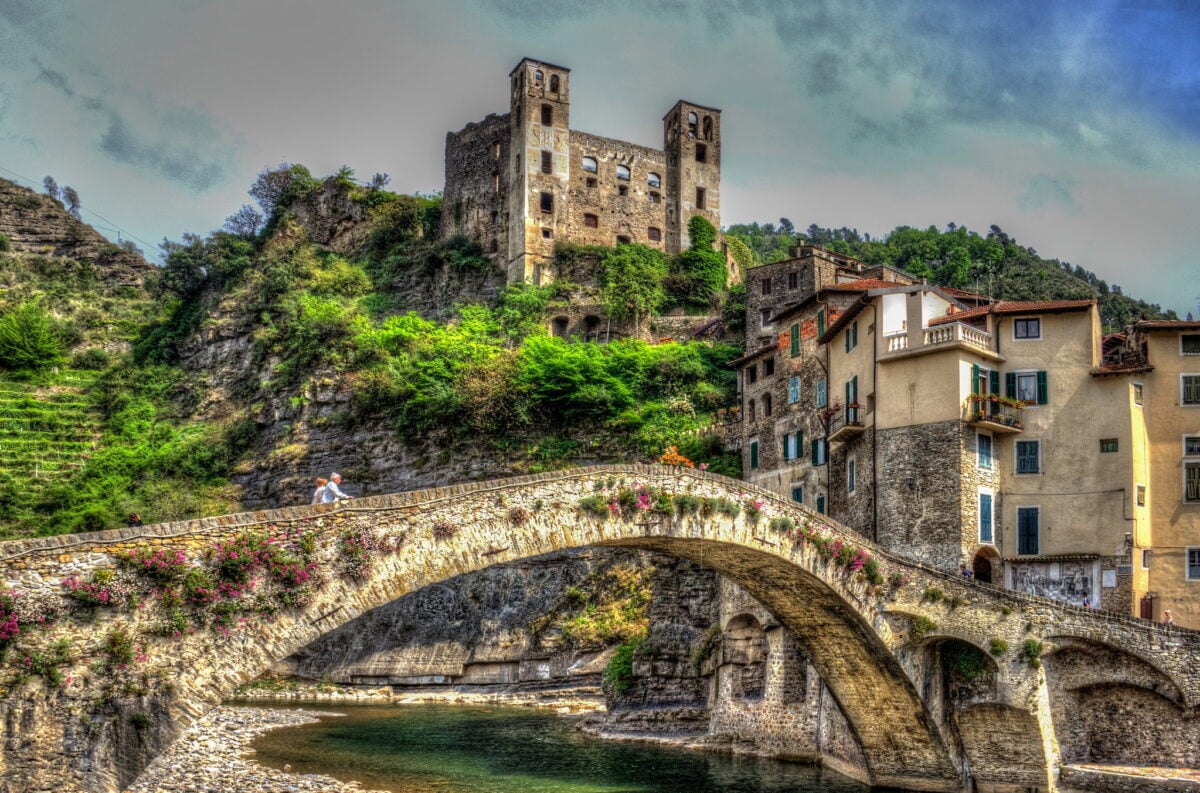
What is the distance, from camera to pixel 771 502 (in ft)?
86.1

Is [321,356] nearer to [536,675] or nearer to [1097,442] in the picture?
[536,675]

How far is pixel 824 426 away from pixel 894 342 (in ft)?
18.0

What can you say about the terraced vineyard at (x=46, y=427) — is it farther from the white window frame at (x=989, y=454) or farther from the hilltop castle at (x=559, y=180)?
the white window frame at (x=989, y=454)

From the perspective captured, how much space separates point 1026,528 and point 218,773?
2399 centimetres

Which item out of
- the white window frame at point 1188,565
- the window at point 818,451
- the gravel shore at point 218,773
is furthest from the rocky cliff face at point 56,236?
the white window frame at point 1188,565

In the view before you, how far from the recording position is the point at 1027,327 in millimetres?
36969

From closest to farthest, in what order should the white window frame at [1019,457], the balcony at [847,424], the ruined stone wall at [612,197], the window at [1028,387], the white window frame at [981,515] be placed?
the white window frame at [981,515] < the white window frame at [1019,457] < the window at [1028,387] < the balcony at [847,424] < the ruined stone wall at [612,197]

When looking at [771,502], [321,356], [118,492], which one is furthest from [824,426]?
[118,492]

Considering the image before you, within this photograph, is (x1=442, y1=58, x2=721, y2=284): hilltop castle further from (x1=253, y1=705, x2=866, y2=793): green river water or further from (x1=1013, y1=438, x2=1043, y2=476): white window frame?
(x1=1013, y1=438, x2=1043, y2=476): white window frame

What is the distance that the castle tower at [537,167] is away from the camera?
71.6m

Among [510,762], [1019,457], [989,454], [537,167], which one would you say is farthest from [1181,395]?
[537,167]

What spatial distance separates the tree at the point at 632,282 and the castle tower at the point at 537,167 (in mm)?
4594

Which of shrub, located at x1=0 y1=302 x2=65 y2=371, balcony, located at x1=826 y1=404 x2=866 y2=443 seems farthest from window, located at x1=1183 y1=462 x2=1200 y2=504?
shrub, located at x1=0 y1=302 x2=65 y2=371

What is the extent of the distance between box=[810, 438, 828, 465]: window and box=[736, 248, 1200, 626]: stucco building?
3.62 meters
